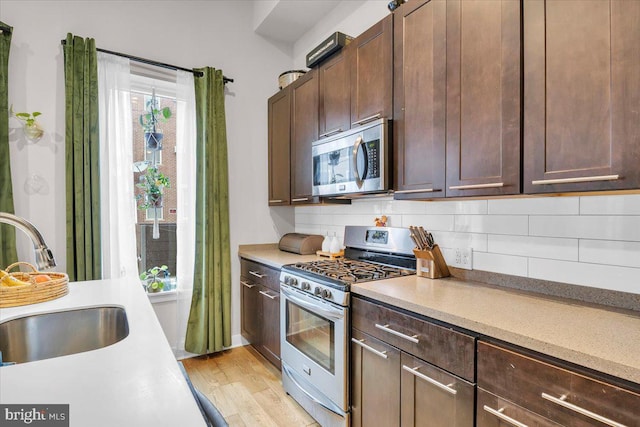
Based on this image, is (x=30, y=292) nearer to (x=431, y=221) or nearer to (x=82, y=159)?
(x=82, y=159)

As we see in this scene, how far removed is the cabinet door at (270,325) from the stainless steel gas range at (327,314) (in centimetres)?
15

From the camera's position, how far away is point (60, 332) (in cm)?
130

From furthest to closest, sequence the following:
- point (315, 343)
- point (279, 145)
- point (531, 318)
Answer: point (279, 145) → point (315, 343) → point (531, 318)

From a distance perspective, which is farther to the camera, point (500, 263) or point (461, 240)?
point (461, 240)

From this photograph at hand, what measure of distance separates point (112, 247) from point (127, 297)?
1235 millimetres

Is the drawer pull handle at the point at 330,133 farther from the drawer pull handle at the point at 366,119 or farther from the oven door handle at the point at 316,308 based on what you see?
the oven door handle at the point at 316,308

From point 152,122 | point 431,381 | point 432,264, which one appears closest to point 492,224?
point 432,264

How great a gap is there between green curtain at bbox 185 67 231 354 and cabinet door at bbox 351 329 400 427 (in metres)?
1.62

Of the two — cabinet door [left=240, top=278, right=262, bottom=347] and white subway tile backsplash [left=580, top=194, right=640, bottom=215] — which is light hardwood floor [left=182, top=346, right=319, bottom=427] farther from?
white subway tile backsplash [left=580, top=194, right=640, bottom=215]

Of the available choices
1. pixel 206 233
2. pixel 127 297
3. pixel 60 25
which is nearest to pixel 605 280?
pixel 127 297

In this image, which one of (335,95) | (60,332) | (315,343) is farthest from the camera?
(335,95)

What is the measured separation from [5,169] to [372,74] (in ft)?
8.07

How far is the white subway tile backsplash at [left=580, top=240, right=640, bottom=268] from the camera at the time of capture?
128 centimetres

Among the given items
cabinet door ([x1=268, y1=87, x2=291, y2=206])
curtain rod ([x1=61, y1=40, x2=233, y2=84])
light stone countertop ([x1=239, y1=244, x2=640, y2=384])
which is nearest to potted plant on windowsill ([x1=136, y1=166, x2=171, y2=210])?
curtain rod ([x1=61, y1=40, x2=233, y2=84])
